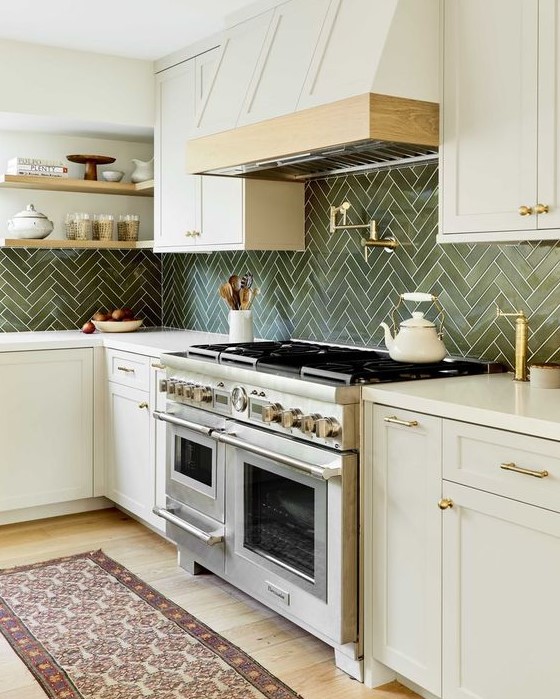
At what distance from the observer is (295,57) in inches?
120

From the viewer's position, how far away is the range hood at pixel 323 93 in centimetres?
262

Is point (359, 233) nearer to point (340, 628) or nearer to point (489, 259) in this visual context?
point (489, 259)

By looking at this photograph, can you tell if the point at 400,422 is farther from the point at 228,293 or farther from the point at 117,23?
the point at 117,23

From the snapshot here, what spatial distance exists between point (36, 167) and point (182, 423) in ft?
6.23

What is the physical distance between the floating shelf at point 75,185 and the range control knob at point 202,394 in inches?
67.8

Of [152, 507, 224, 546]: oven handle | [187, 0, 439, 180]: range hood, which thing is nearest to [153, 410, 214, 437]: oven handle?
[152, 507, 224, 546]: oven handle

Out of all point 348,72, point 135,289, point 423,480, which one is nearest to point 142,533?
point 135,289

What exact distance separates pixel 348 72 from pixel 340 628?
1.80 metres

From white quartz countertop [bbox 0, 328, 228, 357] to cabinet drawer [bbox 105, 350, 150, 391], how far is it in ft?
0.12

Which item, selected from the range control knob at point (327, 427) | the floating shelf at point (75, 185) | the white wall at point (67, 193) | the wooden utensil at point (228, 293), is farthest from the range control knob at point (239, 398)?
the white wall at point (67, 193)

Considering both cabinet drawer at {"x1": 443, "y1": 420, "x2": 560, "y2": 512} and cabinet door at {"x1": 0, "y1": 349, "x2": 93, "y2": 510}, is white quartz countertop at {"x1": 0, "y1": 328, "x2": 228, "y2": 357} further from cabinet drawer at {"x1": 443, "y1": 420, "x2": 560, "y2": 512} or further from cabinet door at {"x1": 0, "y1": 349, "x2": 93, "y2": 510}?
cabinet drawer at {"x1": 443, "y1": 420, "x2": 560, "y2": 512}

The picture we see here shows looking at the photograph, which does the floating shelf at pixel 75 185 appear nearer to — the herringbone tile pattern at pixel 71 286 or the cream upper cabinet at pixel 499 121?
the herringbone tile pattern at pixel 71 286

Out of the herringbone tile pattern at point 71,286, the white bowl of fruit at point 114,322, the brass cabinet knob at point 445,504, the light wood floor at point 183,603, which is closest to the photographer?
the brass cabinet knob at point 445,504

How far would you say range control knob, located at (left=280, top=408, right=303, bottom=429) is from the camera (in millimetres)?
2654
